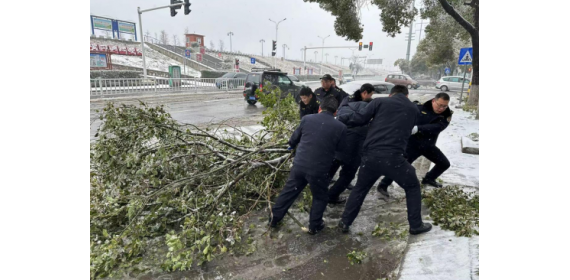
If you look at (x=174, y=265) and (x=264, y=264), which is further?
(x=264, y=264)

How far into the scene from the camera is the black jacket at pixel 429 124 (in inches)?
156

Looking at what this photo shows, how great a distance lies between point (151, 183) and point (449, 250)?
10.3 ft

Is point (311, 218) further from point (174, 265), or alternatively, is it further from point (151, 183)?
point (151, 183)

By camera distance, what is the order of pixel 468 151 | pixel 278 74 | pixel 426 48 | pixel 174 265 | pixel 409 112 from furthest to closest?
pixel 426 48, pixel 278 74, pixel 468 151, pixel 409 112, pixel 174 265

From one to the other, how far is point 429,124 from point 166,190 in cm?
335

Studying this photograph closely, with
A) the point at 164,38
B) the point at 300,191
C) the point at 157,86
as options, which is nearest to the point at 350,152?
the point at 300,191

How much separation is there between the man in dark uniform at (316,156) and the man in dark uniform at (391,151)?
32 centimetres

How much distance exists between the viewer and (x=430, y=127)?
3.97 m

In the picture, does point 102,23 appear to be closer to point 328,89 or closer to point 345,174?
point 328,89

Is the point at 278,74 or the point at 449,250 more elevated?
the point at 278,74

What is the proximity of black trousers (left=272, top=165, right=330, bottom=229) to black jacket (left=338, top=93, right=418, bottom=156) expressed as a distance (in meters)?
0.60

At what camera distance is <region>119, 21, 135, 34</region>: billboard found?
26.3 m

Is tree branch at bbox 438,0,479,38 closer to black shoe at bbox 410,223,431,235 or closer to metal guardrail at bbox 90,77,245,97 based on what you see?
black shoe at bbox 410,223,431,235

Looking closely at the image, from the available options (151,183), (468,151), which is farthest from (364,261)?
(468,151)
